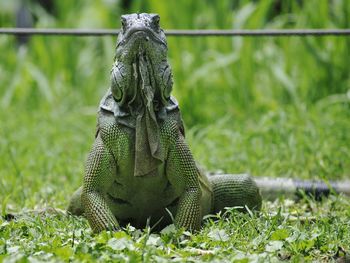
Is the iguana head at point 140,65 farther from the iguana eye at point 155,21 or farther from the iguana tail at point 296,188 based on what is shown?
the iguana tail at point 296,188

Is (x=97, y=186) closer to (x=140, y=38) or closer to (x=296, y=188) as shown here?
(x=140, y=38)

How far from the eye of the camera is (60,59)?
37.8 feet

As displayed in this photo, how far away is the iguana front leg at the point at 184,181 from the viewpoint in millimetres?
4734

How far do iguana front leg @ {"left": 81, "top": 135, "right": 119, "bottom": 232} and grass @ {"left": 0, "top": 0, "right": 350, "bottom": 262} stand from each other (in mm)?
118

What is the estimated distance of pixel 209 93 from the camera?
10.2m

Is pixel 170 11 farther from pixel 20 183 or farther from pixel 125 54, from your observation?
pixel 125 54

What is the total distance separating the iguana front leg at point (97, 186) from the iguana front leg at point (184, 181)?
374 mm

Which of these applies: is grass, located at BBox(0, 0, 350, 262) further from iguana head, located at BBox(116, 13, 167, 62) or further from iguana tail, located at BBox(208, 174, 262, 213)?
iguana head, located at BBox(116, 13, 167, 62)

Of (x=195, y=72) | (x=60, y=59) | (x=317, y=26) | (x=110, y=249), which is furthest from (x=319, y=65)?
(x=110, y=249)

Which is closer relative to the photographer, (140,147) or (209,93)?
(140,147)

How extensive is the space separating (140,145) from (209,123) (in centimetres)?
486

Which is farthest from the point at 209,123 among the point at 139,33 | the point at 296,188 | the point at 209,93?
the point at 139,33

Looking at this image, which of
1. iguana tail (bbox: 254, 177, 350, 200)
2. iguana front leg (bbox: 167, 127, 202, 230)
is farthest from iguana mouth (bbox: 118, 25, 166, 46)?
iguana tail (bbox: 254, 177, 350, 200)

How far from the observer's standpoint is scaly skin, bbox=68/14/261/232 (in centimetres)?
453
